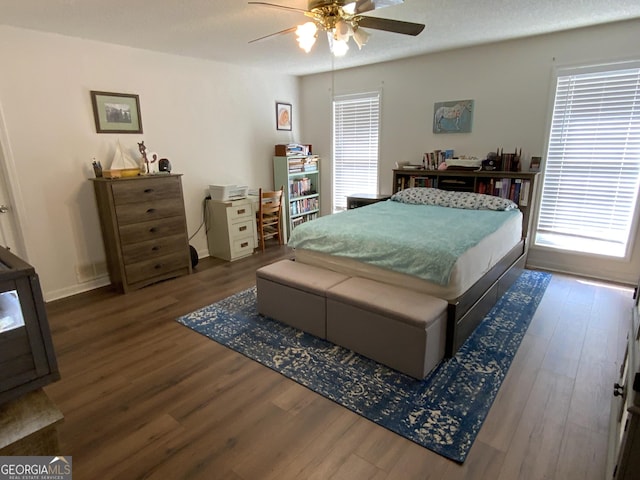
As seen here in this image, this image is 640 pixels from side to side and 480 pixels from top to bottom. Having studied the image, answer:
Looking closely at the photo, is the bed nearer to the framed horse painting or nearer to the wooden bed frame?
the wooden bed frame

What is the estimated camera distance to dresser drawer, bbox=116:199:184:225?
3314mm

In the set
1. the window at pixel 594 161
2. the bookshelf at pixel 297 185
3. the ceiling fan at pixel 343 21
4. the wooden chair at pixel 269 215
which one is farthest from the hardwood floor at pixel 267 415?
the bookshelf at pixel 297 185

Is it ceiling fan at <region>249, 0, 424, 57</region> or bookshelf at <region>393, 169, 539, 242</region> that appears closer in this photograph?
ceiling fan at <region>249, 0, 424, 57</region>

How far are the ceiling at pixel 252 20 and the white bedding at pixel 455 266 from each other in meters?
1.72

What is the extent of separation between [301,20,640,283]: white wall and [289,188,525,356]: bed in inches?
30.9

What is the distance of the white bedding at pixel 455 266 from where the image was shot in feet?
7.37

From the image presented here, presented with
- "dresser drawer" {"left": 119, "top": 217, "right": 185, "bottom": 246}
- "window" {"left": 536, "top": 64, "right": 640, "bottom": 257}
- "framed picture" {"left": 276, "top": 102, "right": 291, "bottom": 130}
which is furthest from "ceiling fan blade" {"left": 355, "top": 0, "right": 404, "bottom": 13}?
"framed picture" {"left": 276, "top": 102, "right": 291, "bottom": 130}

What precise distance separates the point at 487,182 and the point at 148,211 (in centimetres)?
362

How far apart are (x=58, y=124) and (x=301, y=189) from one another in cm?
305

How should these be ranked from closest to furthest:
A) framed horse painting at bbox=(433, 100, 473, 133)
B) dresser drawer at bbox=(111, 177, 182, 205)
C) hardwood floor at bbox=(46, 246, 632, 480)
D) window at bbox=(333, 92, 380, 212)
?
hardwood floor at bbox=(46, 246, 632, 480) → dresser drawer at bbox=(111, 177, 182, 205) → framed horse painting at bbox=(433, 100, 473, 133) → window at bbox=(333, 92, 380, 212)

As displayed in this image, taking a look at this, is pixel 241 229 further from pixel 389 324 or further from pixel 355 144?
pixel 389 324

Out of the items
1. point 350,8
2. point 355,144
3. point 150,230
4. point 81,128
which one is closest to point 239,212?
point 150,230

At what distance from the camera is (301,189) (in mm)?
5395

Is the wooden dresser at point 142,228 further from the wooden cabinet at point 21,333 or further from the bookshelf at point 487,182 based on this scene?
the bookshelf at point 487,182
